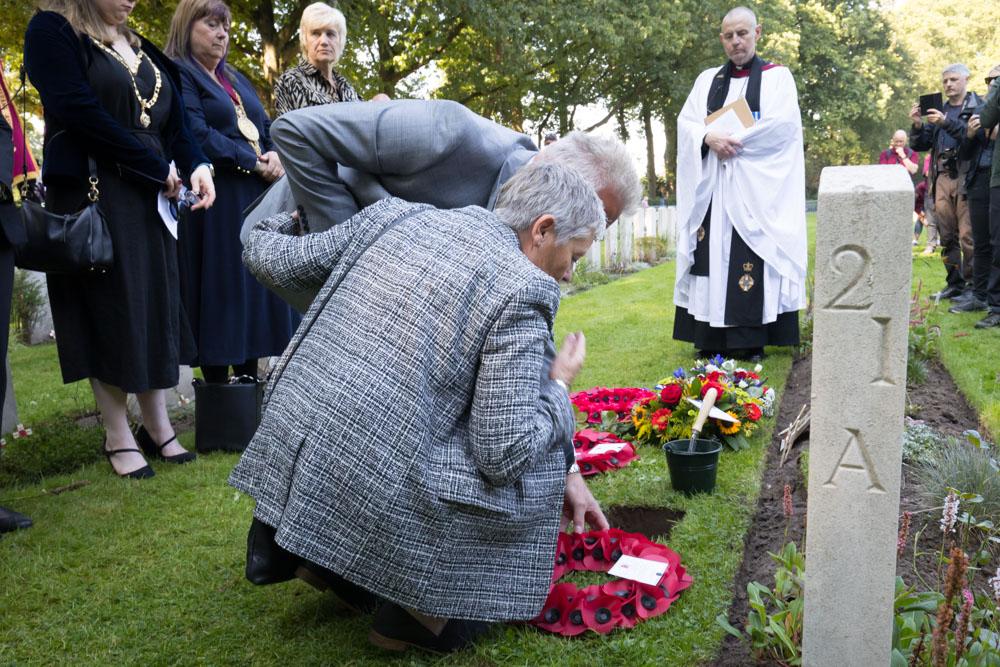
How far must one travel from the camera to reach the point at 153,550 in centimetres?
338

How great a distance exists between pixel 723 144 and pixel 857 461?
4537 millimetres

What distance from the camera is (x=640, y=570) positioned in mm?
2822

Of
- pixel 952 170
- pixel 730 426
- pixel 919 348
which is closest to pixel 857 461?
pixel 730 426

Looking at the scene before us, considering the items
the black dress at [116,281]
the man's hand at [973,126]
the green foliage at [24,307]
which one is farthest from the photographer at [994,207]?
the green foliage at [24,307]

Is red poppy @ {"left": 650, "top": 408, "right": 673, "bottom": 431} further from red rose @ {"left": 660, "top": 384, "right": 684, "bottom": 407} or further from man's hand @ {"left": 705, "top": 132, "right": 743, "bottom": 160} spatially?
man's hand @ {"left": 705, "top": 132, "right": 743, "bottom": 160}

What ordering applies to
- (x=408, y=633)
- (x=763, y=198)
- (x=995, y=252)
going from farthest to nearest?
(x=995, y=252), (x=763, y=198), (x=408, y=633)

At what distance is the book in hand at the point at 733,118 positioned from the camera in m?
6.23

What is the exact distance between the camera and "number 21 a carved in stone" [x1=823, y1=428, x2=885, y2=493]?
2027 mm

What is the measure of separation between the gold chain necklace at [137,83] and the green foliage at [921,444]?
379cm

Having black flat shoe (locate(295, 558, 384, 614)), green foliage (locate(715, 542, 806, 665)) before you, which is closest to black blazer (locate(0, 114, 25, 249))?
black flat shoe (locate(295, 558, 384, 614))

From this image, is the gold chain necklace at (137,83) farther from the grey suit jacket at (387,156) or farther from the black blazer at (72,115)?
the grey suit jacket at (387,156)

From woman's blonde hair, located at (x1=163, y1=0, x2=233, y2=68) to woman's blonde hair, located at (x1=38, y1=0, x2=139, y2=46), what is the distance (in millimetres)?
635

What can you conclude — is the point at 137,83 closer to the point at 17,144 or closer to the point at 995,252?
the point at 17,144

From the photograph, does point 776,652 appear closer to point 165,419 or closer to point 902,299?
point 902,299
